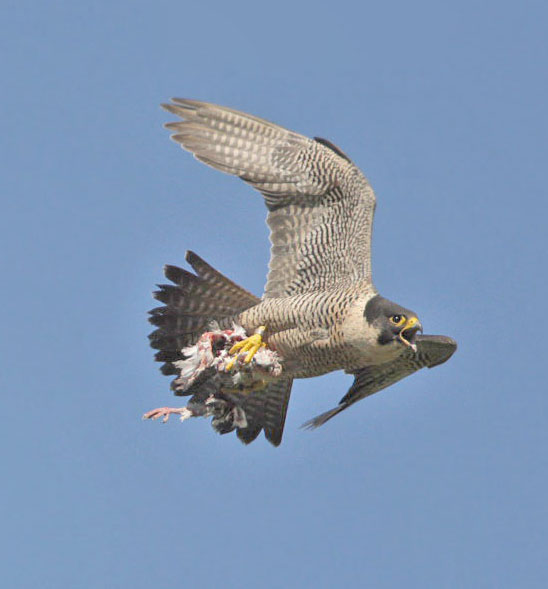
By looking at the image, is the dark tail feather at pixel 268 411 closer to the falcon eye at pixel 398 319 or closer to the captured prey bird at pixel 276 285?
the captured prey bird at pixel 276 285

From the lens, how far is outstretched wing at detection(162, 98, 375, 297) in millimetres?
14578

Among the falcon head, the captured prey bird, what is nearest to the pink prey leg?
the captured prey bird

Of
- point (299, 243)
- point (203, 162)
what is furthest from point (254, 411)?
point (203, 162)

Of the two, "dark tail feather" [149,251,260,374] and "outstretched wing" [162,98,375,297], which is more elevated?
"outstretched wing" [162,98,375,297]

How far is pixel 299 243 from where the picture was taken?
14773 mm

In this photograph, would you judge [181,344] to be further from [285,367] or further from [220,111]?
[220,111]

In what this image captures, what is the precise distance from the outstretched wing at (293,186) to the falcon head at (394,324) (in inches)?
42.5

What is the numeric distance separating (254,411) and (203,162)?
10.9ft

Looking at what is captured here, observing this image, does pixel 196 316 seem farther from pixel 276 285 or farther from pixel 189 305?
pixel 276 285

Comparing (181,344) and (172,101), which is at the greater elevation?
(172,101)

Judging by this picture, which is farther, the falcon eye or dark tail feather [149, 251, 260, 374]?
dark tail feather [149, 251, 260, 374]

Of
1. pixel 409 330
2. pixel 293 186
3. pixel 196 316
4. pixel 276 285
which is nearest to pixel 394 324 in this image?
pixel 409 330

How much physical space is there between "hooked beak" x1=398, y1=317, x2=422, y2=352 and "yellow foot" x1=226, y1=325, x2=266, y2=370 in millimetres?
1896

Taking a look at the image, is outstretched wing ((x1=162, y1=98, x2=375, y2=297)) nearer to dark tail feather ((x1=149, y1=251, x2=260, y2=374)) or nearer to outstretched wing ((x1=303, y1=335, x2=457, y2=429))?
dark tail feather ((x1=149, y1=251, x2=260, y2=374))
